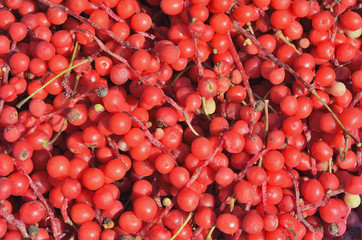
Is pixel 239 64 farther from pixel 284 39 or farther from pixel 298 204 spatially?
pixel 298 204

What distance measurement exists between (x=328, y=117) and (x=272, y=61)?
0.74ft

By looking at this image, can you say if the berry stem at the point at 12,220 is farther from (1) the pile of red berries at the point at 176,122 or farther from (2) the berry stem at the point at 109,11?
(2) the berry stem at the point at 109,11

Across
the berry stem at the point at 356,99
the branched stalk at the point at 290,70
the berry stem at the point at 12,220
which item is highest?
the branched stalk at the point at 290,70

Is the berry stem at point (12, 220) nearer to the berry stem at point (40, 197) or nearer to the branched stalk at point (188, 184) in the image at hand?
the berry stem at point (40, 197)

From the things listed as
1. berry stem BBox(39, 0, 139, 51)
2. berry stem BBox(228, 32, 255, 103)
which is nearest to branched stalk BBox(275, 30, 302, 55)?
berry stem BBox(228, 32, 255, 103)

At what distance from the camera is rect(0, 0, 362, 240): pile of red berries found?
38.6 inches

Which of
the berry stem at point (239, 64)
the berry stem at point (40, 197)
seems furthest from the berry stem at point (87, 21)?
the berry stem at point (40, 197)

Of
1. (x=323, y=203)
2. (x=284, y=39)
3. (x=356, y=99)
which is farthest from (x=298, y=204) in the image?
(x=284, y=39)

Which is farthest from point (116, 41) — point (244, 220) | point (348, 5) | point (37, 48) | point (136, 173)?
point (348, 5)

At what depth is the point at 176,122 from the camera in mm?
1062

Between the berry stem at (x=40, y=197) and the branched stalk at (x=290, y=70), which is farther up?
the branched stalk at (x=290, y=70)

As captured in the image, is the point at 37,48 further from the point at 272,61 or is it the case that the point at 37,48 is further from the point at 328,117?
the point at 328,117

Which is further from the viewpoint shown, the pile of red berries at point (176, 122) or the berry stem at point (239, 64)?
the berry stem at point (239, 64)

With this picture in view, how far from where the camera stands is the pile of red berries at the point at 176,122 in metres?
0.98
